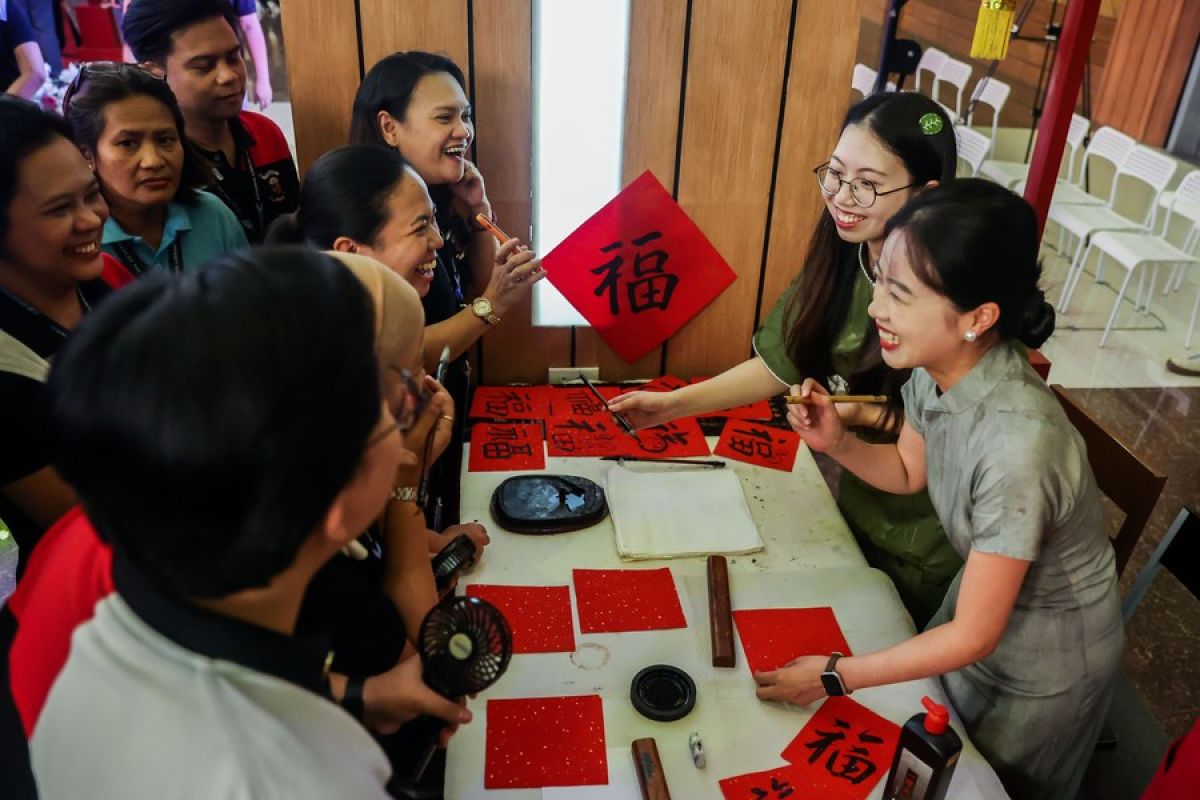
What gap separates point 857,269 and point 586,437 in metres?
0.71

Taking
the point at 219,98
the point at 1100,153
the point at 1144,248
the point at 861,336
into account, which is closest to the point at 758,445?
the point at 861,336

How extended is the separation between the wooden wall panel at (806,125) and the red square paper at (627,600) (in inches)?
37.8

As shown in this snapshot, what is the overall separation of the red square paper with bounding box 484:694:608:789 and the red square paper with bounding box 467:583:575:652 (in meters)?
0.11

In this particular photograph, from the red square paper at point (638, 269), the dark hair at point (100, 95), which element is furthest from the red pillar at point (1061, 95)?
the dark hair at point (100, 95)

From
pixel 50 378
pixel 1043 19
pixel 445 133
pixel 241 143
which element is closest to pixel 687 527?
pixel 445 133

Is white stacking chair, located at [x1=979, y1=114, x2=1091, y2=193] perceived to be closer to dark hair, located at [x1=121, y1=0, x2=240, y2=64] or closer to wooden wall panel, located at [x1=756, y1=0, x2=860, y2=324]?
wooden wall panel, located at [x1=756, y1=0, x2=860, y2=324]

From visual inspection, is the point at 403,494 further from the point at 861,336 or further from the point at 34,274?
the point at 861,336

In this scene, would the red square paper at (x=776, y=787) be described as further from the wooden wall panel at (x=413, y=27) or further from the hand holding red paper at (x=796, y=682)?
the wooden wall panel at (x=413, y=27)

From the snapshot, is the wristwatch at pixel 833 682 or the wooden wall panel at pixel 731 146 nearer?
the wristwatch at pixel 833 682

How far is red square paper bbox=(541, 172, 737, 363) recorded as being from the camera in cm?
212

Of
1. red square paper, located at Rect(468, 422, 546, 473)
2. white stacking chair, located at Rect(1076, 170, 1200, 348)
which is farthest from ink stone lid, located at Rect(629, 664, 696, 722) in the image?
white stacking chair, located at Rect(1076, 170, 1200, 348)

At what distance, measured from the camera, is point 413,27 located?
6.30ft

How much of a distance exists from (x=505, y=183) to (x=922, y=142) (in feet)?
3.28

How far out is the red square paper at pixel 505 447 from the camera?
1863 millimetres
